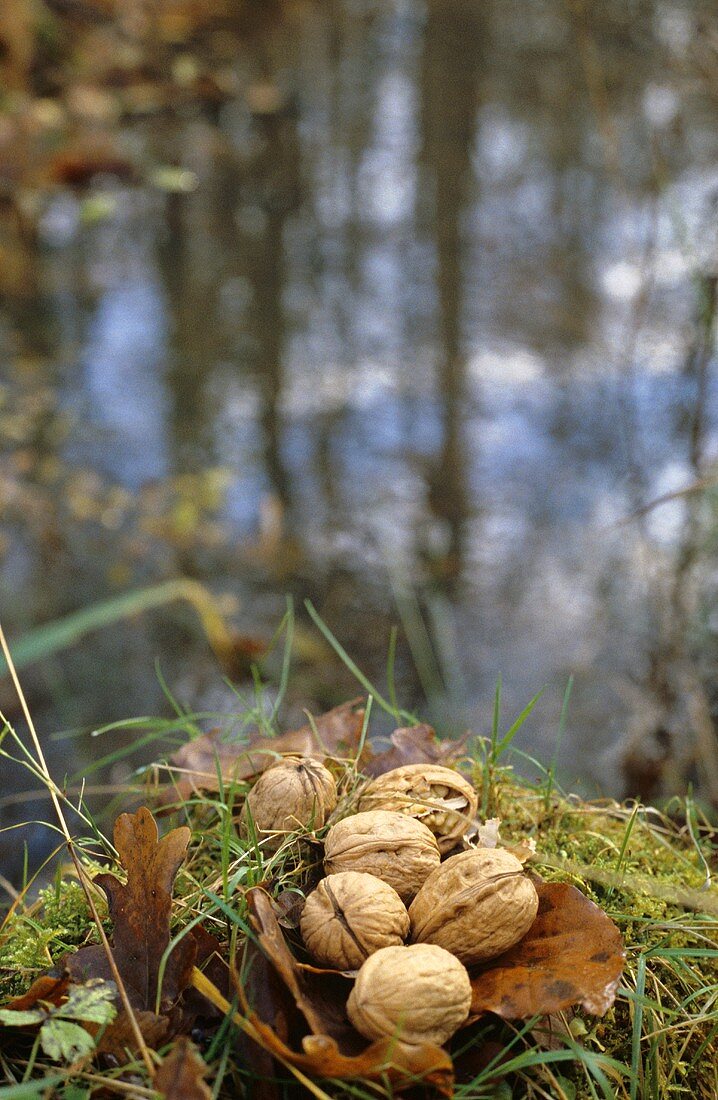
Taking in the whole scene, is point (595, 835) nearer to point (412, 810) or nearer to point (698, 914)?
point (698, 914)

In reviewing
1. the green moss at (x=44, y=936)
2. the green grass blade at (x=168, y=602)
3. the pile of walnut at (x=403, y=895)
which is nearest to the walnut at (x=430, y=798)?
the pile of walnut at (x=403, y=895)

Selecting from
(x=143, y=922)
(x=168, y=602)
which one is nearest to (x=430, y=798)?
(x=143, y=922)

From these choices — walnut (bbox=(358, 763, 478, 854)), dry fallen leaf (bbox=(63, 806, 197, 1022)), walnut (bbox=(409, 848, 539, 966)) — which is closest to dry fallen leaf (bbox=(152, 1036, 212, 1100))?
dry fallen leaf (bbox=(63, 806, 197, 1022))

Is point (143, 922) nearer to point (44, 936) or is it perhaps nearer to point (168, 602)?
point (44, 936)

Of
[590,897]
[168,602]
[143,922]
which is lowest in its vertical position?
[168,602]

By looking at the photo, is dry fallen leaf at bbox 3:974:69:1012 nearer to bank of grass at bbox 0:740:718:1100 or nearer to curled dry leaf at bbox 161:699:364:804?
bank of grass at bbox 0:740:718:1100

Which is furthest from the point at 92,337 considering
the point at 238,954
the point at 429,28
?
the point at 429,28
